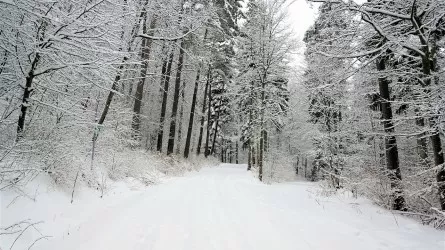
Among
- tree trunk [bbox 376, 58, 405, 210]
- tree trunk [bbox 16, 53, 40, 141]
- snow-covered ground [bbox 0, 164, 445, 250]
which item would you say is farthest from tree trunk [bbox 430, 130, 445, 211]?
tree trunk [bbox 16, 53, 40, 141]

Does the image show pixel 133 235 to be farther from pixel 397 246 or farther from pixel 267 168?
pixel 267 168

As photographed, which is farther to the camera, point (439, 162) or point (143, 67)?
point (143, 67)

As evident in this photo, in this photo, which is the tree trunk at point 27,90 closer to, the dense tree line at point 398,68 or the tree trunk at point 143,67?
the tree trunk at point 143,67

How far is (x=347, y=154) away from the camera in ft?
55.3

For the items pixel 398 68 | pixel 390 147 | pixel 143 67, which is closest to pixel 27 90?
pixel 398 68

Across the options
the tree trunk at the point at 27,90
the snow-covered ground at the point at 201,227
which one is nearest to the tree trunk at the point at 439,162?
the snow-covered ground at the point at 201,227

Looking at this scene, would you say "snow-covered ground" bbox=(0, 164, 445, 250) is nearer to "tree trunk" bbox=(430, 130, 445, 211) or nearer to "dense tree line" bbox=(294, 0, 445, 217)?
"tree trunk" bbox=(430, 130, 445, 211)

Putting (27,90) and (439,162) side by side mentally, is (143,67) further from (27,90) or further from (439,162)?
(439,162)

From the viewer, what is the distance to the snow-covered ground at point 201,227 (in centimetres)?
365

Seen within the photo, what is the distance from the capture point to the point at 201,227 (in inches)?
174

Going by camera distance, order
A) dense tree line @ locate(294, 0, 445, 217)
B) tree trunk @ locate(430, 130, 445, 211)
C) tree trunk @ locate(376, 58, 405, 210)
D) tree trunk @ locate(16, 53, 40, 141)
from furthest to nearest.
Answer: tree trunk @ locate(376, 58, 405, 210) < tree trunk @ locate(430, 130, 445, 211) < dense tree line @ locate(294, 0, 445, 217) < tree trunk @ locate(16, 53, 40, 141)

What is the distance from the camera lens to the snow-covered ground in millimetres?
3650

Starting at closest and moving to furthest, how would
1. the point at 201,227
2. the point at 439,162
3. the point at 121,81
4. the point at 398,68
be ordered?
the point at 201,227 < the point at 439,162 < the point at 398,68 < the point at 121,81

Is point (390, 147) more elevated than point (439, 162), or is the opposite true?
point (390, 147)
